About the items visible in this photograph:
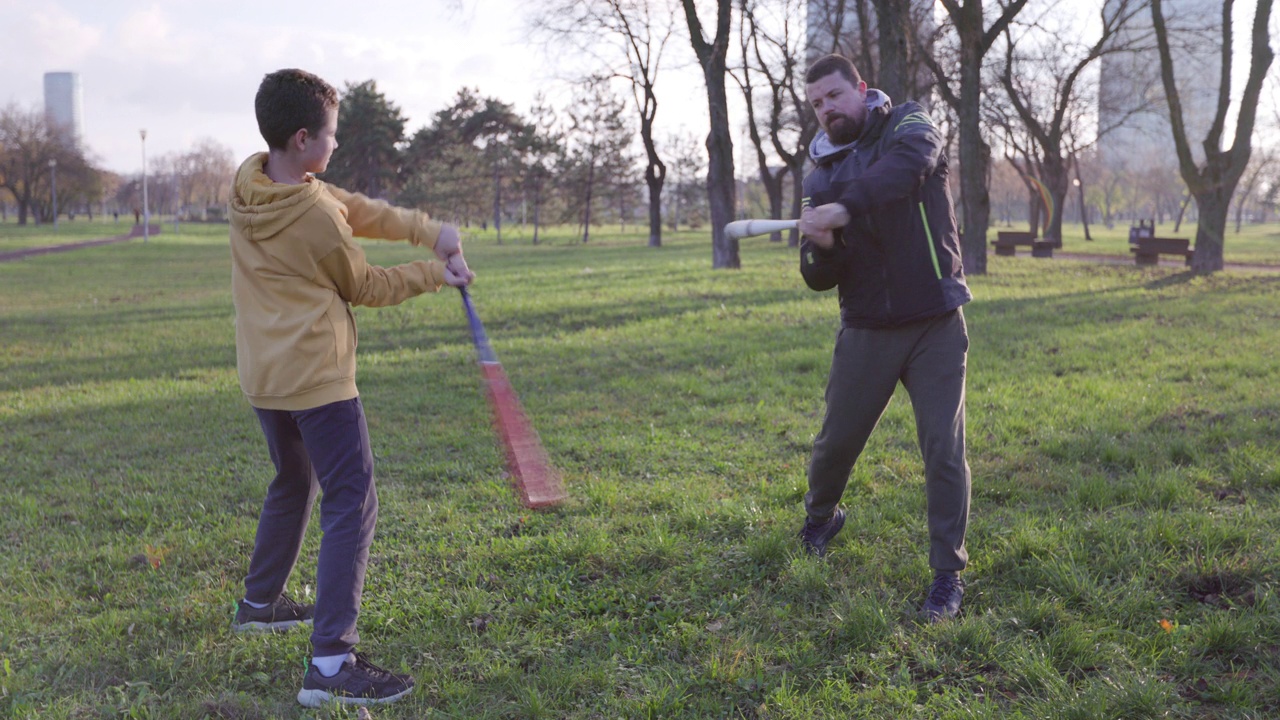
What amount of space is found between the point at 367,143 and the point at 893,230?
60.8m

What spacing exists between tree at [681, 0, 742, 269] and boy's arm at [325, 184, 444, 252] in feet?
56.4

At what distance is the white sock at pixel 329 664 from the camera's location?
3.21 m

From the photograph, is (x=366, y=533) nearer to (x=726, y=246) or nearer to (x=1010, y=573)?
(x=1010, y=573)

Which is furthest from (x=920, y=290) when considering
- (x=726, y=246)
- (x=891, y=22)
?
(x=726, y=246)

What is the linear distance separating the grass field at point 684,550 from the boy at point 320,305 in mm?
330

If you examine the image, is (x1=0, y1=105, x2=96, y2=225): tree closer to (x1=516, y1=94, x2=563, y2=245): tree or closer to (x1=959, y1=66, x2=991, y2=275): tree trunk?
(x1=516, y1=94, x2=563, y2=245): tree

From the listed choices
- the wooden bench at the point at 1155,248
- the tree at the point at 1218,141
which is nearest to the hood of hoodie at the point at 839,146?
the tree at the point at 1218,141

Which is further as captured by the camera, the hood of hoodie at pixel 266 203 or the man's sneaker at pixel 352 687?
the man's sneaker at pixel 352 687

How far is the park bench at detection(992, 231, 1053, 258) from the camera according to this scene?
2750cm

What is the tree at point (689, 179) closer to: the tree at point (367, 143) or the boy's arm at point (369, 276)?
the tree at point (367, 143)

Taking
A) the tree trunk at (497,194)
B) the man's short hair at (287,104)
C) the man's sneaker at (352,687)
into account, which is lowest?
the man's sneaker at (352,687)

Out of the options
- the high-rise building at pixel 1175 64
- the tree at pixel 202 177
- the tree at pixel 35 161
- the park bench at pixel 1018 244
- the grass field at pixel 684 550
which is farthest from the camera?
the tree at pixel 202 177

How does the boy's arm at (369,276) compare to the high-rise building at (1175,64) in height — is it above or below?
below

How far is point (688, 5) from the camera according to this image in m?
20.3
